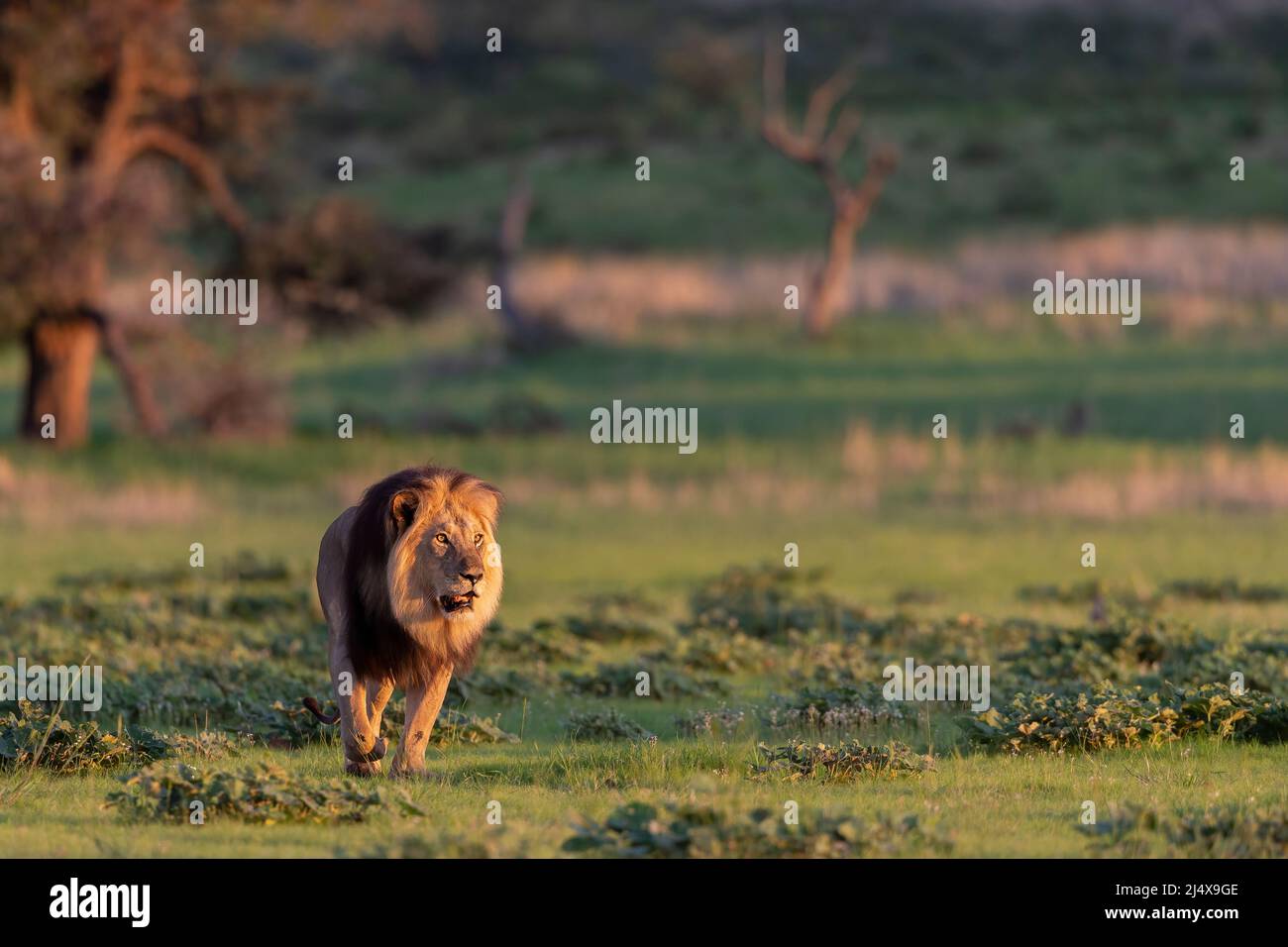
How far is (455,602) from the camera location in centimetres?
1192

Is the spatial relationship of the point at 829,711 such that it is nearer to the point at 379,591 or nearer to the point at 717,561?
the point at 379,591

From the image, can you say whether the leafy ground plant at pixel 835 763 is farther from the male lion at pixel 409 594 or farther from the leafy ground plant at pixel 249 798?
the leafy ground plant at pixel 249 798

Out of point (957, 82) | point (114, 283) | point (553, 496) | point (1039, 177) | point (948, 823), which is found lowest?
point (948, 823)

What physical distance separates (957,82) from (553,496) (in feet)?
235

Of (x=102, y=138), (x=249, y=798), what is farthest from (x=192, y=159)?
(x=249, y=798)

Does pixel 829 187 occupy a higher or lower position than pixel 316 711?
higher

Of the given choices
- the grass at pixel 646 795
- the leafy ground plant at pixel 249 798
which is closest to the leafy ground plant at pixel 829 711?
the grass at pixel 646 795

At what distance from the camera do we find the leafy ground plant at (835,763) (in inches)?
492

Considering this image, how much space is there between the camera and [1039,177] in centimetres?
6881

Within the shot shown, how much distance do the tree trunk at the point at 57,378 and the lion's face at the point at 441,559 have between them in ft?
87.9

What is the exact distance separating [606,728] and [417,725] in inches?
80.4

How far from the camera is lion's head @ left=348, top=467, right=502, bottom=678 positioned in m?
11.9

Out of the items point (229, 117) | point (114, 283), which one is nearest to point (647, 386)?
point (229, 117)
